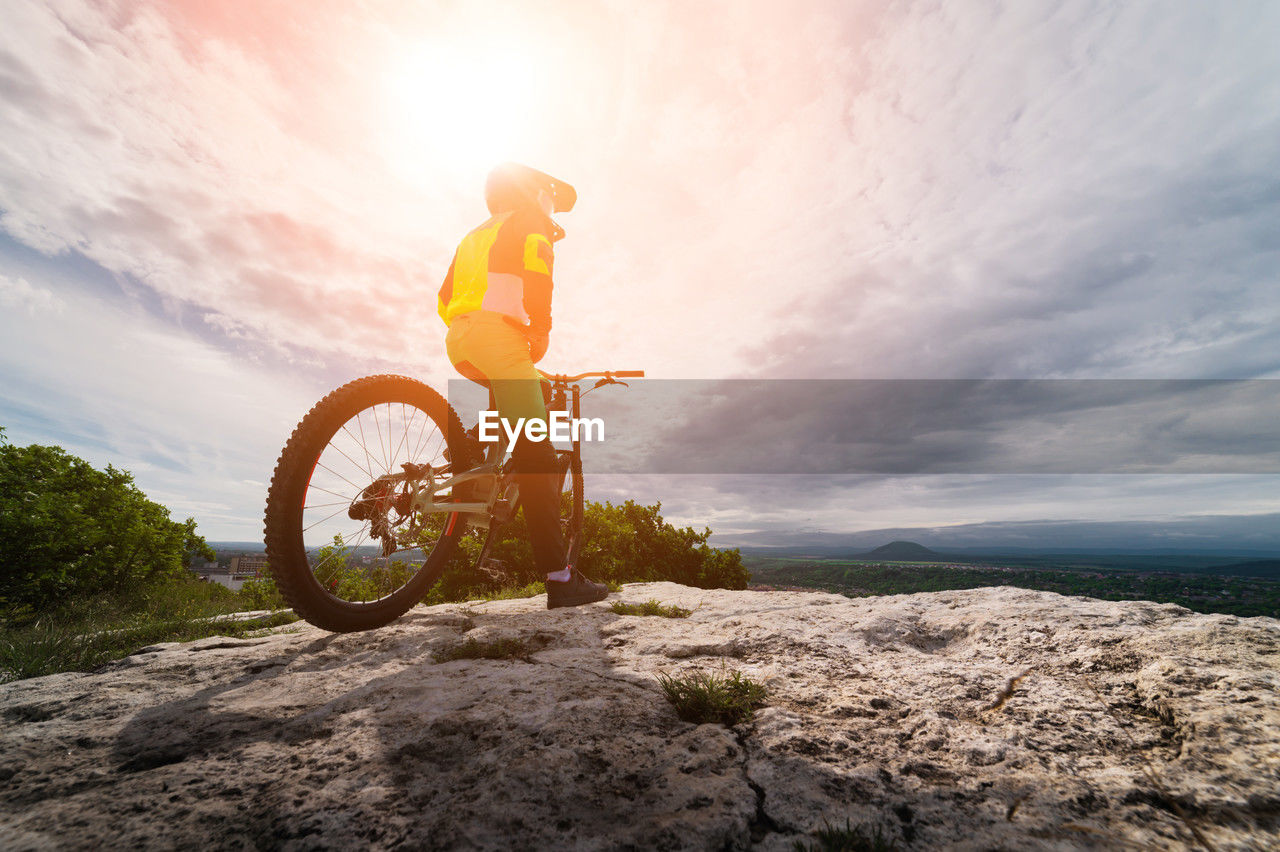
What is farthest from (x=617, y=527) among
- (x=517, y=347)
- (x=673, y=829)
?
(x=673, y=829)

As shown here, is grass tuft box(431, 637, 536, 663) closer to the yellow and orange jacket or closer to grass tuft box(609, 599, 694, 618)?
grass tuft box(609, 599, 694, 618)

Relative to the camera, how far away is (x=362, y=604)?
315 cm

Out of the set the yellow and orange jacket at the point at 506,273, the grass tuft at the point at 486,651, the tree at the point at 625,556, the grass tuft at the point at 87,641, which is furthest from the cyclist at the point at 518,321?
the tree at the point at 625,556

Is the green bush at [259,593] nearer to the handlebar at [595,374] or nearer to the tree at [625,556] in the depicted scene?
the tree at [625,556]

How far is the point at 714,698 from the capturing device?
1820mm

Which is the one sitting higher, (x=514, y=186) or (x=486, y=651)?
(x=514, y=186)

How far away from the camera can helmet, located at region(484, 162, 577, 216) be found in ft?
13.1

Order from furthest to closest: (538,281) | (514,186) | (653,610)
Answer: (514,186) → (538,281) → (653,610)

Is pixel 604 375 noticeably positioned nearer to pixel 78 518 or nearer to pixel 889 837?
pixel 889 837

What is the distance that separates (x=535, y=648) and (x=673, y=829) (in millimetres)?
1627

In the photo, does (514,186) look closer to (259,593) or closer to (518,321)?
(518,321)

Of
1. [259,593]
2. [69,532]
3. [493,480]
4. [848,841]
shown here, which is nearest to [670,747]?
[848,841]

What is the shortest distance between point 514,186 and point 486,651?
3473mm

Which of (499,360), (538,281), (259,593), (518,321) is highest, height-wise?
(538,281)
